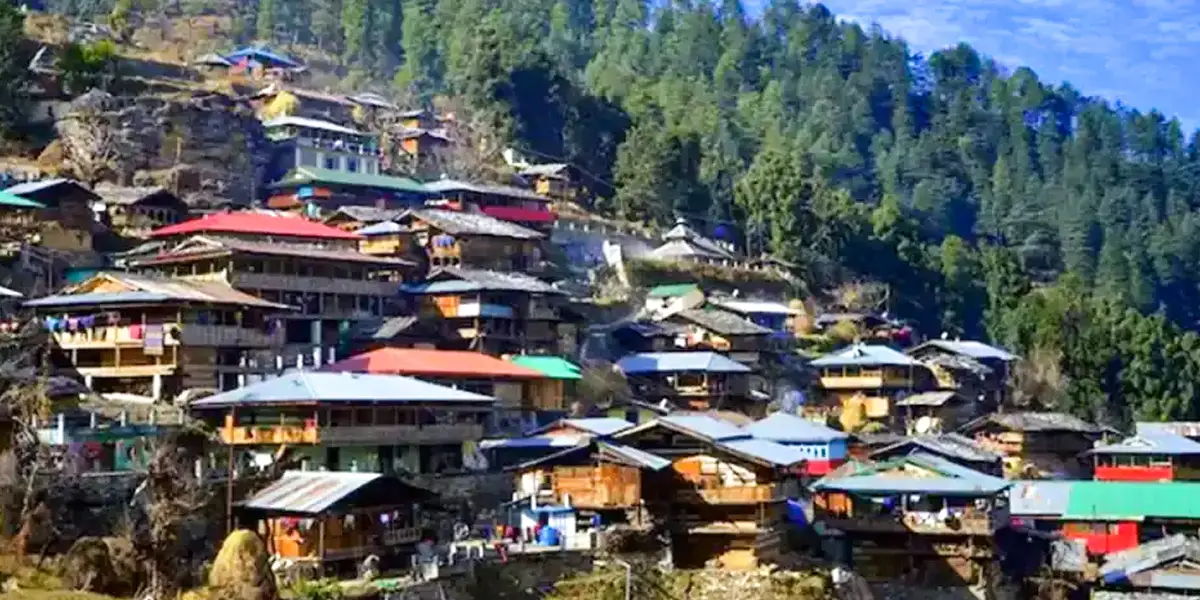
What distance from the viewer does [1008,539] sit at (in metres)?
44.8

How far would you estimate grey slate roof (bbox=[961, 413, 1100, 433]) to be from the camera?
59.6m

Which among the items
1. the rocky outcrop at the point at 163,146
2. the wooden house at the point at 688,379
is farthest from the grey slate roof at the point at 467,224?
the rocky outcrop at the point at 163,146

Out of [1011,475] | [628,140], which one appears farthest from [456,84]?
[1011,475]

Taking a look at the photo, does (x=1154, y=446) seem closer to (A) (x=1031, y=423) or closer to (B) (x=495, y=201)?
(A) (x=1031, y=423)

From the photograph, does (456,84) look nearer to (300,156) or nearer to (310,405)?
(300,156)

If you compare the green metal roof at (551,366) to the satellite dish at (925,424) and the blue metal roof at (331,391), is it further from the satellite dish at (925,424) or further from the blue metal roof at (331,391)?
the satellite dish at (925,424)

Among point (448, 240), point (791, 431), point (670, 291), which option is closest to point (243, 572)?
point (791, 431)

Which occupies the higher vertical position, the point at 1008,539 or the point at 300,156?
the point at 300,156

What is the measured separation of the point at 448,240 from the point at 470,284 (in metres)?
6.10

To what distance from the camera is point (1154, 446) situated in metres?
57.2

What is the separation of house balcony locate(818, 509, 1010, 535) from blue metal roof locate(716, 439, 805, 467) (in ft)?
7.84

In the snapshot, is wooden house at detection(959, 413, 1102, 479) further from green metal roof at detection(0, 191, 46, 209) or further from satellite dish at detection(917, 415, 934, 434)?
green metal roof at detection(0, 191, 46, 209)

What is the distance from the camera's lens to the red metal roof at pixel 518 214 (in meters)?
66.6

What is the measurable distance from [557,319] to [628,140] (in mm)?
28113
